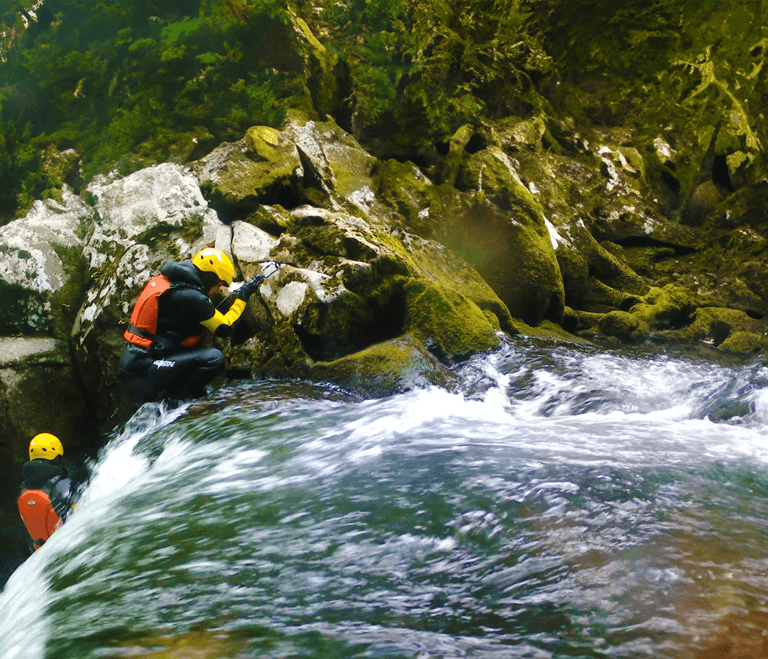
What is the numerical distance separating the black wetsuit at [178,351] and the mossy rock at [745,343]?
7.48 meters

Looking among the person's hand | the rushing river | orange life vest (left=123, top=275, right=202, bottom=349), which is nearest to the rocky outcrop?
the person's hand

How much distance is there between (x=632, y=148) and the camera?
1221 centimetres

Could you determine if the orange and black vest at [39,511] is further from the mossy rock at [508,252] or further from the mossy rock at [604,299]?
the mossy rock at [604,299]

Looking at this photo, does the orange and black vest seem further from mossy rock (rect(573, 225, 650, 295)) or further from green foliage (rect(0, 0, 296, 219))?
mossy rock (rect(573, 225, 650, 295))

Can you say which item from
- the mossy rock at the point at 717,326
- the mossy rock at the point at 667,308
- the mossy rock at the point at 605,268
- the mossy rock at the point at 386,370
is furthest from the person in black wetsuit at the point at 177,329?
the mossy rock at the point at 717,326

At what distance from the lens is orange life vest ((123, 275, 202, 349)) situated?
18.1ft

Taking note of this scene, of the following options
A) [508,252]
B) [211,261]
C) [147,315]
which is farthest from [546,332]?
[147,315]

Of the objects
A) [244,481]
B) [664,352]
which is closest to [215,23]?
[244,481]

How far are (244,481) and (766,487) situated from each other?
3.38 meters

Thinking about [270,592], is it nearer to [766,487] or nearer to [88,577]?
[88,577]

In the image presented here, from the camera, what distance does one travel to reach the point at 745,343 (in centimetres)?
809

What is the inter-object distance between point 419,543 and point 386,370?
10.9 ft

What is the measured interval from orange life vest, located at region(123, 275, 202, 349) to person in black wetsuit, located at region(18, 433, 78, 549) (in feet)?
6.46

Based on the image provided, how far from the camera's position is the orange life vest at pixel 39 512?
5.86 metres
